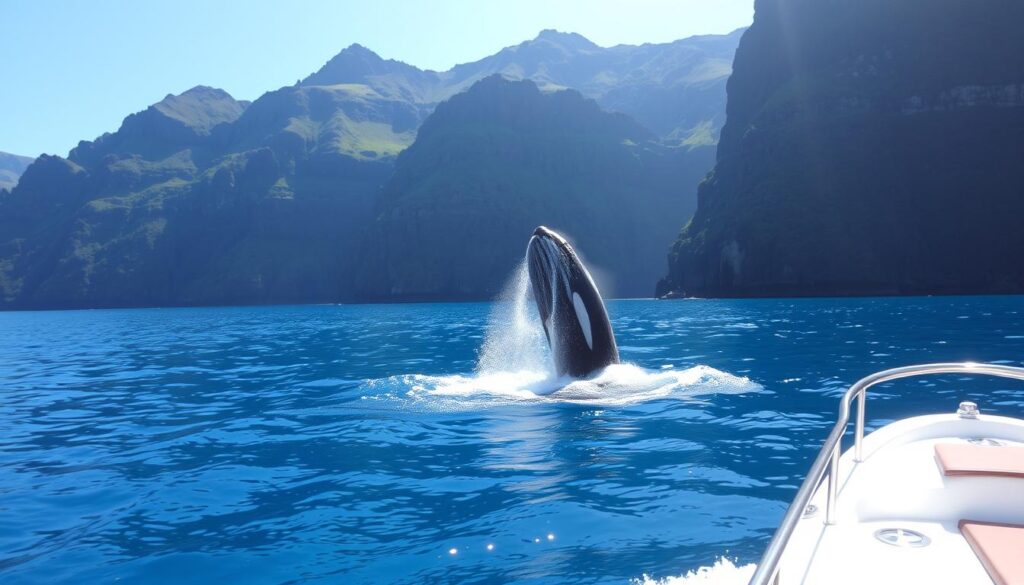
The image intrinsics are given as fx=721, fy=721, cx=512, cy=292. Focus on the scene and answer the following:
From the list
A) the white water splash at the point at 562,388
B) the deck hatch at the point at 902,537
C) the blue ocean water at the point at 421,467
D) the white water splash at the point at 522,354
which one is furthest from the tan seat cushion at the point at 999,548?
the white water splash at the point at 522,354

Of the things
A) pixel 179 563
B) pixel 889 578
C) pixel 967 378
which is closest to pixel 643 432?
pixel 179 563

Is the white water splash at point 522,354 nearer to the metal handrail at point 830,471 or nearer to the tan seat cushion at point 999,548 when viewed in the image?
the metal handrail at point 830,471

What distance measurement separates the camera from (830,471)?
478 centimetres

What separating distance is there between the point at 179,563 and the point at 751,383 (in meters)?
14.1

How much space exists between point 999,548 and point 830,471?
104cm

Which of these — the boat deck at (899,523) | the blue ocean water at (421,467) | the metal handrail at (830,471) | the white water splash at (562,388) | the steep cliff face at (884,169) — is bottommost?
the blue ocean water at (421,467)

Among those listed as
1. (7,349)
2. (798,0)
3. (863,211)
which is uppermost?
(798,0)

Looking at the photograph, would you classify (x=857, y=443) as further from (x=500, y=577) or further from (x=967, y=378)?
(x=967, y=378)

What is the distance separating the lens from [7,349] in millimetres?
41000

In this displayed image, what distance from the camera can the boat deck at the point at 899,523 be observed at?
388 centimetres

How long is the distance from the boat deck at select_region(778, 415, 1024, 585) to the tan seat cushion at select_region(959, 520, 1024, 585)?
69mm

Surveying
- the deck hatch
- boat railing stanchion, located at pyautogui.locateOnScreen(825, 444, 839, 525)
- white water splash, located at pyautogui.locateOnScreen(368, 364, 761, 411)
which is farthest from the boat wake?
the deck hatch

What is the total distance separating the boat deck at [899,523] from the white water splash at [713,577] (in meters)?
1.03

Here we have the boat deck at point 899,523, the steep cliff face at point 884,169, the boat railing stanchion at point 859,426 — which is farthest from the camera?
the steep cliff face at point 884,169
